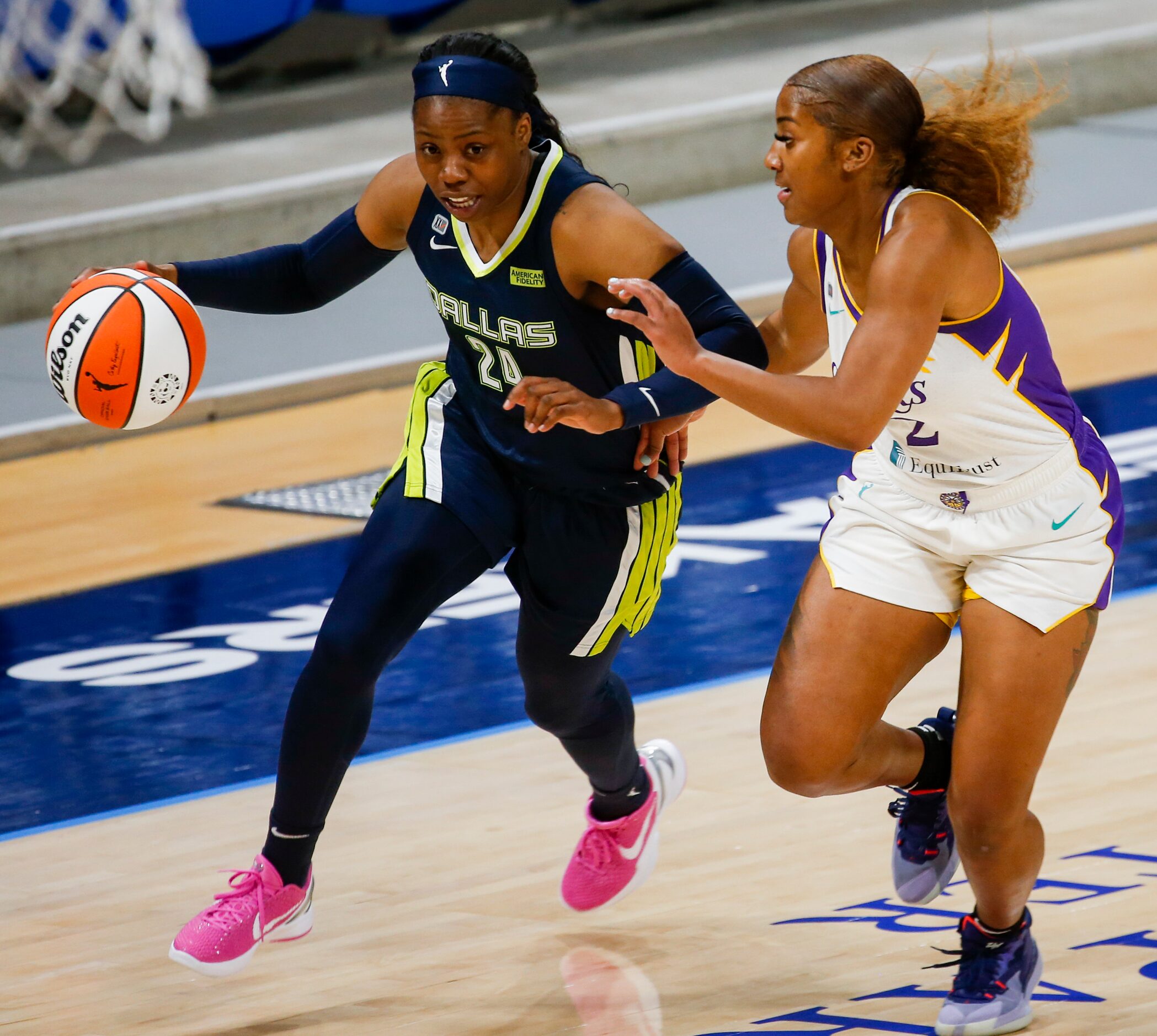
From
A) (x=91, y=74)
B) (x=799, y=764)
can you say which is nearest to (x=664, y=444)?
(x=799, y=764)

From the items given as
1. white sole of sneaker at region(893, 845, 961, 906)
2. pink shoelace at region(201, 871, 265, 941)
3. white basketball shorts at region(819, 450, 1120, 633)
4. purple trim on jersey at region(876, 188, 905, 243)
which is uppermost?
purple trim on jersey at region(876, 188, 905, 243)

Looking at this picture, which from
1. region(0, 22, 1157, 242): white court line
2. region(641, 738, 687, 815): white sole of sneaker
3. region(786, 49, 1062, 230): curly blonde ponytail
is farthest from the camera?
region(0, 22, 1157, 242): white court line

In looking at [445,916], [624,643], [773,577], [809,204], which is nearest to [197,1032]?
[445,916]

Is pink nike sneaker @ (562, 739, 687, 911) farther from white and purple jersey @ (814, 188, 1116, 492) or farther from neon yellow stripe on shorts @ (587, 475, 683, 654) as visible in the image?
white and purple jersey @ (814, 188, 1116, 492)

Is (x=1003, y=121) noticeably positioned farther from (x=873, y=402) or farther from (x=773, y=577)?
(x=773, y=577)

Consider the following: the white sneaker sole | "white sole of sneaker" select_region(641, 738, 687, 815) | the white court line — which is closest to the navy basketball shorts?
"white sole of sneaker" select_region(641, 738, 687, 815)

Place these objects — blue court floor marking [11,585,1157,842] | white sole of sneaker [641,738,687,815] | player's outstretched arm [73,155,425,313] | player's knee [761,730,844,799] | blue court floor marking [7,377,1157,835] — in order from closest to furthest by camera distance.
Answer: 1. player's knee [761,730,844,799]
2. player's outstretched arm [73,155,425,313]
3. white sole of sneaker [641,738,687,815]
4. blue court floor marking [11,585,1157,842]
5. blue court floor marking [7,377,1157,835]

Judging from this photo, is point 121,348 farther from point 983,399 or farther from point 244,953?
point 983,399

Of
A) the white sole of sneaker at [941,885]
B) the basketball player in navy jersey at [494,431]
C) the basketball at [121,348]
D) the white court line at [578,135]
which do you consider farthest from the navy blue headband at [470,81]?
the white court line at [578,135]

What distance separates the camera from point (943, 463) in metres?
3.38

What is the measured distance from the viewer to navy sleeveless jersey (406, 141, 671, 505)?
360 centimetres

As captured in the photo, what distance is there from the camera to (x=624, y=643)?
5.84 meters

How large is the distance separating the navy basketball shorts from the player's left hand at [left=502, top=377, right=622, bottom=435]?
48cm

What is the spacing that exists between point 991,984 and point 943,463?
2.68 feet
